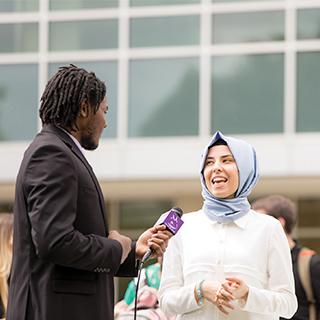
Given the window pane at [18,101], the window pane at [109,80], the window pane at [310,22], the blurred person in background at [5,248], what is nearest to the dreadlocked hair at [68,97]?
the blurred person in background at [5,248]

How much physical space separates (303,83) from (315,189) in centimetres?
192

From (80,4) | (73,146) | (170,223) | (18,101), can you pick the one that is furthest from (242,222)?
(80,4)

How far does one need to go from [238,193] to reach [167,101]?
14.2 metres

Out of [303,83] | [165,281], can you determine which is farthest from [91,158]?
[165,281]

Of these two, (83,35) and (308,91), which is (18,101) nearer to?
(83,35)

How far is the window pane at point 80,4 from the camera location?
2111 cm

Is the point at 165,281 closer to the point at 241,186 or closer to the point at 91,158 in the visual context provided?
the point at 241,186

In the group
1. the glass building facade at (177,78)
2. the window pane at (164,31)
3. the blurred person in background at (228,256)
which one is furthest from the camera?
the window pane at (164,31)

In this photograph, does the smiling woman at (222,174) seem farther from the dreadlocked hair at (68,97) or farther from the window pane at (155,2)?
the window pane at (155,2)

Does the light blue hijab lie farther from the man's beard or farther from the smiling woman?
the man's beard

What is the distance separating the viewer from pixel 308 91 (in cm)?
2028

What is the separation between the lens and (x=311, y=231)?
71.2ft

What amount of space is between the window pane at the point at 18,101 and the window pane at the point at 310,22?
177 inches

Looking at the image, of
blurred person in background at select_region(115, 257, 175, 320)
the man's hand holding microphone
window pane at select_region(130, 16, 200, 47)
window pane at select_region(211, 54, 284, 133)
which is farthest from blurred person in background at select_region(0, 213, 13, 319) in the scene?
window pane at select_region(130, 16, 200, 47)
